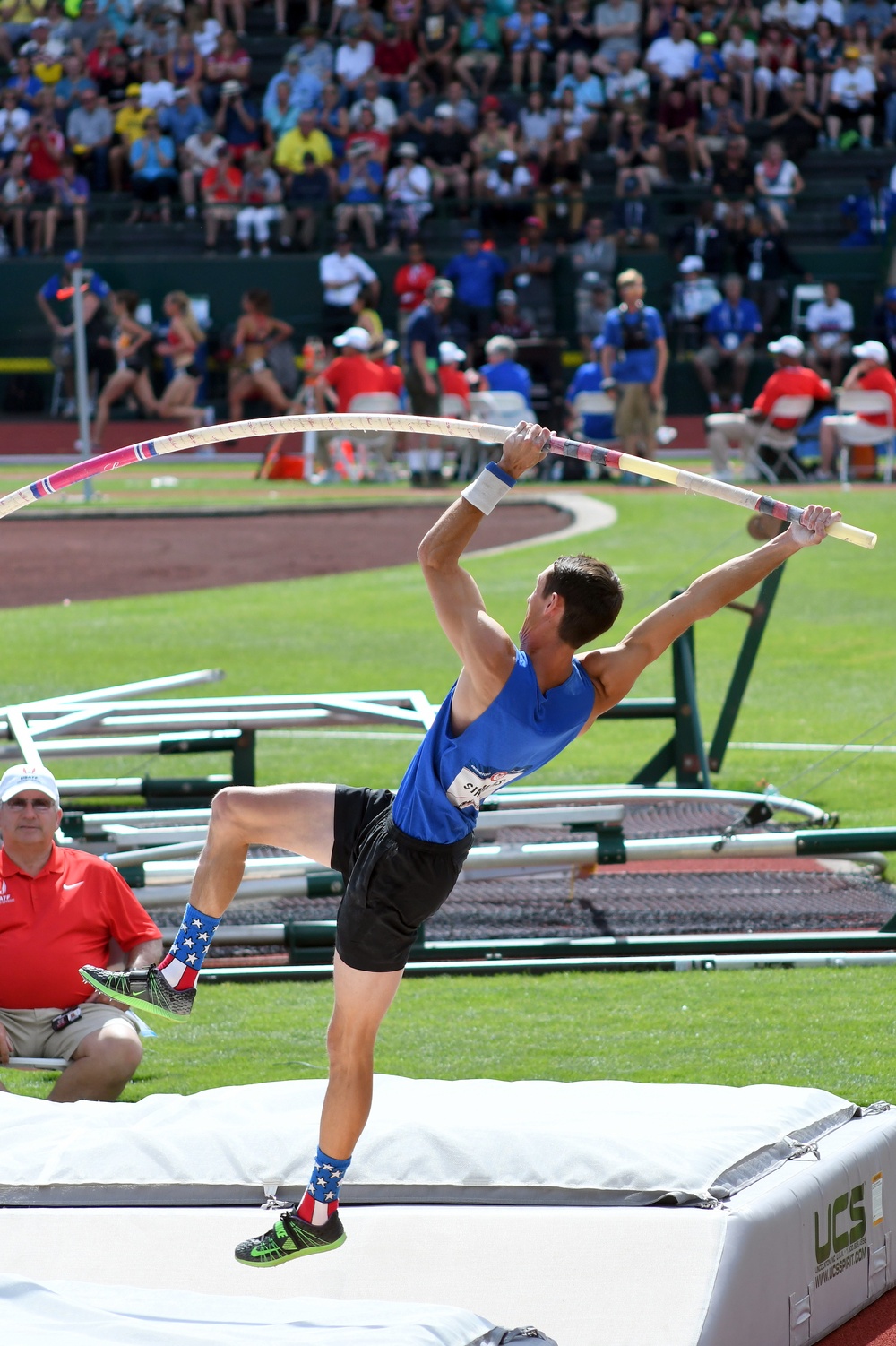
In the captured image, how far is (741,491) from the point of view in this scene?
4.55m

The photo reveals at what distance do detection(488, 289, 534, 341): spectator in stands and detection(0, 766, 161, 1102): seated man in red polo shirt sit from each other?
56.8 feet

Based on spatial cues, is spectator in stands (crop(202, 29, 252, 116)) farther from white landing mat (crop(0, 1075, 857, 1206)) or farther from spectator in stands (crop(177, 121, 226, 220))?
white landing mat (crop(0, 1075, 857, 1206))

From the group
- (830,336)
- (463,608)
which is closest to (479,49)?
(830,336)

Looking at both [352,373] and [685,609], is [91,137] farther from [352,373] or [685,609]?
[685,609]

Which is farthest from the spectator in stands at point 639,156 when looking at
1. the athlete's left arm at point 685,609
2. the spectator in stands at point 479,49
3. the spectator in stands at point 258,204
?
the athlete's left arm at point 685,609

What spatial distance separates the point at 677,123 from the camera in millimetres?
25109

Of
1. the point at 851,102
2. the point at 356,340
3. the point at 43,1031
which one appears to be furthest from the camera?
the point at 851,102

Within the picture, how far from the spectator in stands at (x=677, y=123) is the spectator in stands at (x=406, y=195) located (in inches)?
131

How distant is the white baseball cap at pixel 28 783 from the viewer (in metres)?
6.00

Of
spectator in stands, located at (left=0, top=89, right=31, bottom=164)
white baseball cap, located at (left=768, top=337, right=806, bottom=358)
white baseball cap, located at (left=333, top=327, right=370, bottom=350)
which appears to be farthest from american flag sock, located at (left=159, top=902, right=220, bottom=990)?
spectator in stands, located at (left=0, top=89, right=31, bottom=164)

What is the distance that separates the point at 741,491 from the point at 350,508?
49.9ft

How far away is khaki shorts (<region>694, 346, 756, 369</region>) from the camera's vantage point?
22.5m

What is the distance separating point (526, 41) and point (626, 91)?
204 centimetres

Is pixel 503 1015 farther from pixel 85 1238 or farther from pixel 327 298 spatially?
pixel 327 298
